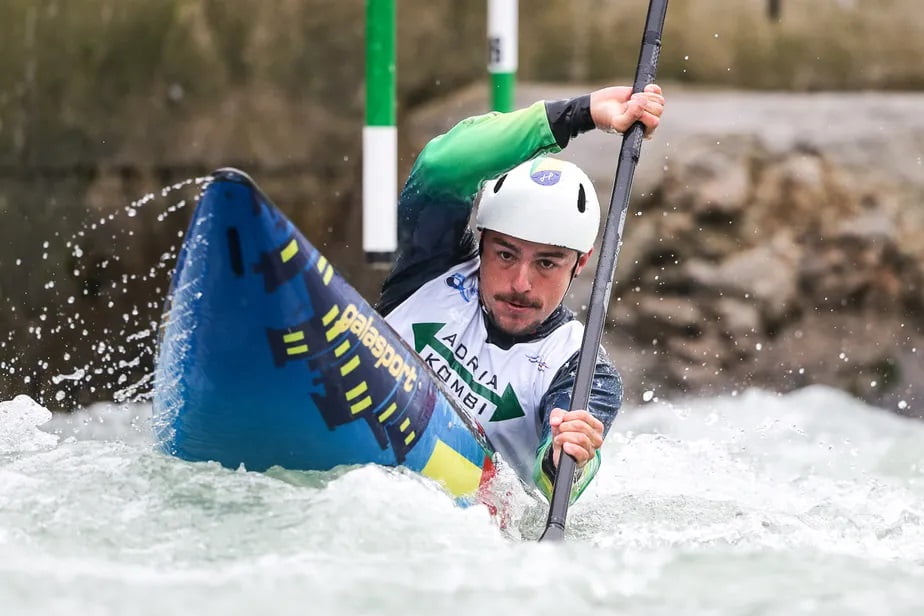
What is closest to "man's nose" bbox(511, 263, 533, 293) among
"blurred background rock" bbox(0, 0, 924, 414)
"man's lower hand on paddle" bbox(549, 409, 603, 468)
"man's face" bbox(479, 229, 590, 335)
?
"man's face" bbox(479, 229, 590, 335)

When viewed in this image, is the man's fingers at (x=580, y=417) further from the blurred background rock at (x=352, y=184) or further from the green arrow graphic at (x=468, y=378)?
the blurred background rock at (x=352, y=184)

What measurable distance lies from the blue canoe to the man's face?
49 centimetres

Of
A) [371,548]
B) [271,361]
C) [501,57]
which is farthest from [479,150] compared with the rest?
[501,57]

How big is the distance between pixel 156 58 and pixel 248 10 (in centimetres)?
48

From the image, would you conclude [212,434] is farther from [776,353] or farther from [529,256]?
[776,353]

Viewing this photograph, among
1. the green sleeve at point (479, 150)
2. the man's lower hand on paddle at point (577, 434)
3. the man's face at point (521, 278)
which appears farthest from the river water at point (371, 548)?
the green sleeve at point (479, 150)

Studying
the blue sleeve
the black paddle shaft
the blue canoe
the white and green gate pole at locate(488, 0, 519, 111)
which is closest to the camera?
the blue canoe

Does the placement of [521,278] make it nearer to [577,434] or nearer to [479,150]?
[479,150]

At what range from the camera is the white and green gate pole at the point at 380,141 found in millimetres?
4465

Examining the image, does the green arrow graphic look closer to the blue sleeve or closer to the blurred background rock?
the blue sleeve

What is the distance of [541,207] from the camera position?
3344 mm

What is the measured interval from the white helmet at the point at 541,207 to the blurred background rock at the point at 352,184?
2383 millimetres

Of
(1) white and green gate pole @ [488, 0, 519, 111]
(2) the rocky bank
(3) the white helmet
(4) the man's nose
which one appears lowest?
(2) the rocky bank

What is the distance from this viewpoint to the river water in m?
2.37
